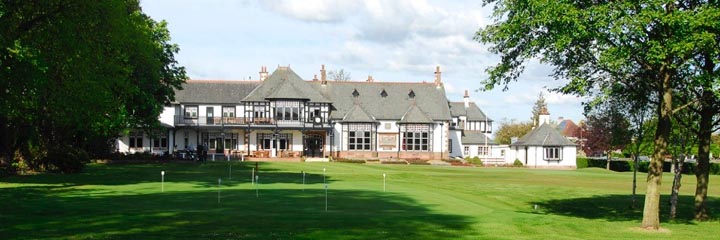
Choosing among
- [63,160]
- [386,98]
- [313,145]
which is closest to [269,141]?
[313,145]

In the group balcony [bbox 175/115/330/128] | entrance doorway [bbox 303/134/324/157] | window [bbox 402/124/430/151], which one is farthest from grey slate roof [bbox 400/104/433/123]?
entrance doorway [bbox 303/134/324/157]

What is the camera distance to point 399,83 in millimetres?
84500

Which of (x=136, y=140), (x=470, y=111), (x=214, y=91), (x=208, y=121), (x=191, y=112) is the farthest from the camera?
(x=470, y=111)

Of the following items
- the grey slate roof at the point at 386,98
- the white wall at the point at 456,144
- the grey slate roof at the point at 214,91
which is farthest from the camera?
the white wall at the point at 456,144

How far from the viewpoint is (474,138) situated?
9425 cm

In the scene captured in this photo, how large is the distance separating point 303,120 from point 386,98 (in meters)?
11.1

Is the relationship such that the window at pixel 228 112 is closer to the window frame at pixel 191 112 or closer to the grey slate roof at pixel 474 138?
the window frame at pixel 191 112

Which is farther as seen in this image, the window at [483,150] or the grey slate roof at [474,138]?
the grey slate roof at [474,138]

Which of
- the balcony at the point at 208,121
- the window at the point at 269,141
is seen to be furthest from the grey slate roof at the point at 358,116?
the balcony at the point at 208,121

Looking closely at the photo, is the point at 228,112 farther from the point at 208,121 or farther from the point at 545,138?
the point at 545,138

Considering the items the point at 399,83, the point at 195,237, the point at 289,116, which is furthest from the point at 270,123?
the point at 195,237

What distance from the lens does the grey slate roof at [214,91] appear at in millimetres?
78500

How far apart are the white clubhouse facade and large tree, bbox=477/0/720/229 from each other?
5371cm

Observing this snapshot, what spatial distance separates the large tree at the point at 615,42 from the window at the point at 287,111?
2116 inches
